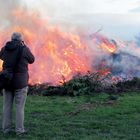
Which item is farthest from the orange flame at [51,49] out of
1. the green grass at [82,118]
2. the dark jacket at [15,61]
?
the dark jacket at [15,61]

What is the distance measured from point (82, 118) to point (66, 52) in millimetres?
7726

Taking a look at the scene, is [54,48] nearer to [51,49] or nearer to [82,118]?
[51,49]

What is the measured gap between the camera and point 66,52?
19.6 meters

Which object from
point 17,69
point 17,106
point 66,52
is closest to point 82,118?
point 17,106

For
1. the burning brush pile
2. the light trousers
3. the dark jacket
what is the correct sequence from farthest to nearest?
the burning brush pile < the light trousers < the dark jacket

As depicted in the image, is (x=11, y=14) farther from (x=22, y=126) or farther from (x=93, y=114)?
(x=22, y=126)

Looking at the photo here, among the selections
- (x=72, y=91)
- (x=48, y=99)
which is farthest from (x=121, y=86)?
(x=48, y=99)

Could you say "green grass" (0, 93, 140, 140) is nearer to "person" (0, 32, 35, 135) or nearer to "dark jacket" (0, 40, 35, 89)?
"person" (0, 32, 35, 135)

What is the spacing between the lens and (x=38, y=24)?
20281 mm

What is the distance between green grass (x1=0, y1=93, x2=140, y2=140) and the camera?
33.6 ft

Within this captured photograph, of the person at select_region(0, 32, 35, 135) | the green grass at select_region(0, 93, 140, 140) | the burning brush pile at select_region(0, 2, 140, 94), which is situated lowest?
the green grass at select_region(0, 93, 140, 140)

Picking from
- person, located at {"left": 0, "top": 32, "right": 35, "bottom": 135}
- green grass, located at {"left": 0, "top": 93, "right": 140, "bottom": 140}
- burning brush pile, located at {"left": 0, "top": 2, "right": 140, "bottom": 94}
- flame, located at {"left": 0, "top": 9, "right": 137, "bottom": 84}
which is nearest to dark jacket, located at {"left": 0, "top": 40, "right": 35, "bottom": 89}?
person, located at {"left": 0, "top": 32, "right": 35, "bottom": 135}

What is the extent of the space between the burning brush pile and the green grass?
9.73 feet

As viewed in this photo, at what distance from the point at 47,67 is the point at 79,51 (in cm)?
143
